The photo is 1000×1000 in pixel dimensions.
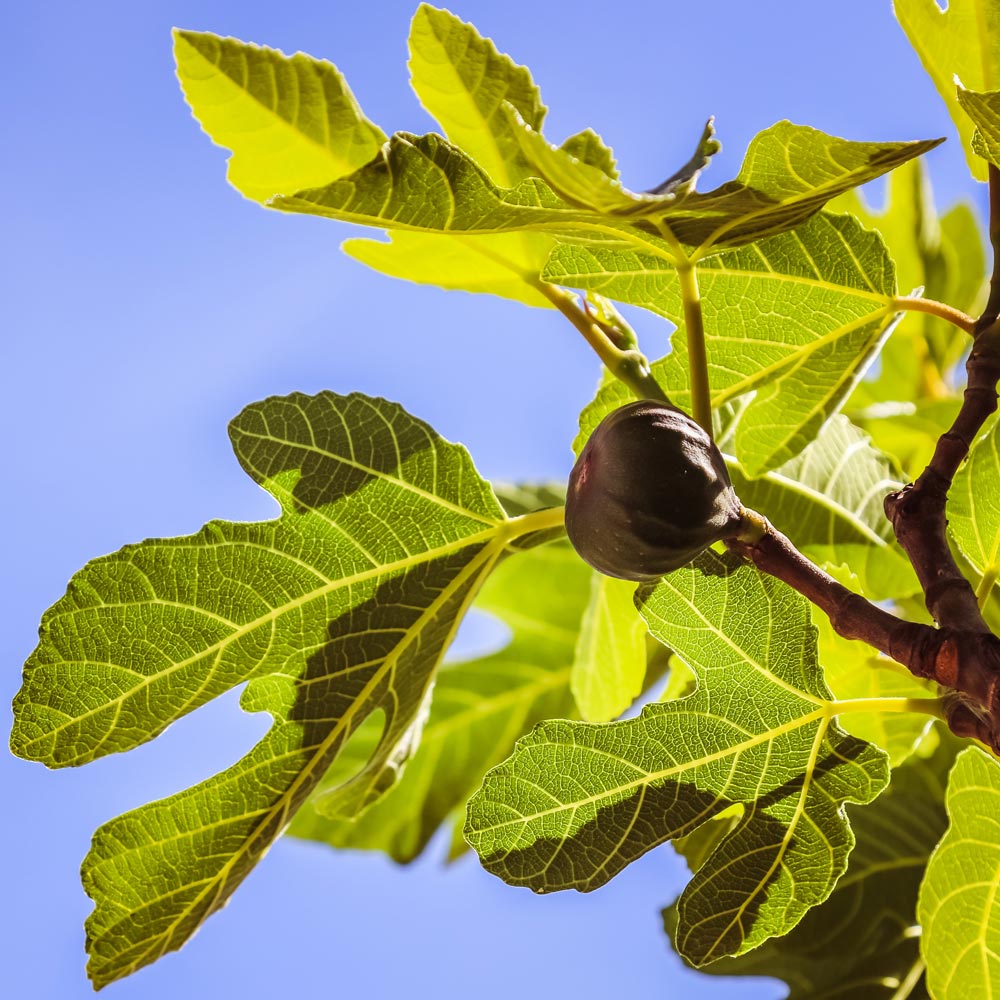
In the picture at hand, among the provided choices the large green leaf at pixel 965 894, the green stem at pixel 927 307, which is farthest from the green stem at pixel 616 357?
the large green leaf at pixel 965 894

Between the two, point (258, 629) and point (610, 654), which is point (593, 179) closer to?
point (258, 629)

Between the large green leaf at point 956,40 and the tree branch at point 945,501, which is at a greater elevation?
the large green leaf at point 956,40

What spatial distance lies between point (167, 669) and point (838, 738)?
0.68m

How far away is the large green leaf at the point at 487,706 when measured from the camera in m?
2.13

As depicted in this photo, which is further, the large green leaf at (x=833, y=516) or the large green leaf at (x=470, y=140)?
the large green leaf at (x=833, y=516)

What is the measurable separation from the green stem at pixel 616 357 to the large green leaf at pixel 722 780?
236 mm

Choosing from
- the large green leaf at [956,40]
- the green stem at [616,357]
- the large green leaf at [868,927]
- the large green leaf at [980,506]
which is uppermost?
the large green leaf at [956,40]

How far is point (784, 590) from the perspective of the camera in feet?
3.57

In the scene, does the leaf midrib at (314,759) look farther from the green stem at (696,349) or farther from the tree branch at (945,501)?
the tree branch at (945,501)

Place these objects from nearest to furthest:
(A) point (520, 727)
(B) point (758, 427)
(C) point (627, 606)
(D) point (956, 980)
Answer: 1. (D) point (956, 980)
2. (B) point (758, 427)
3. (C) point (627, 606)
4. (A) point (520, 727)

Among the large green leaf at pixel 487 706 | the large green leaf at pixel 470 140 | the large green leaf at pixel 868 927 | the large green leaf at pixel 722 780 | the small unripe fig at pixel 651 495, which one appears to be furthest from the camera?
the large green leaf at pixel 487 706

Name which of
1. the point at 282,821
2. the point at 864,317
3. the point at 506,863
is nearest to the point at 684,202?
the point at 864,317

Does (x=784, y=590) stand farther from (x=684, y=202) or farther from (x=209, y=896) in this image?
(x=209, y=896)

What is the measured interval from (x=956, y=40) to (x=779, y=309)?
1.13 ft
